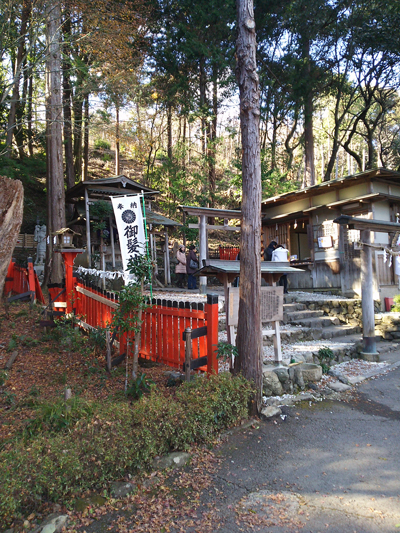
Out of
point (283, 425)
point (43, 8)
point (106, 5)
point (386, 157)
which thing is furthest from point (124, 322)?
point (386, 157)

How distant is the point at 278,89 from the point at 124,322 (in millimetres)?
22123

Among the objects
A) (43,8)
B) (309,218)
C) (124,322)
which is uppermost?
(43,8)

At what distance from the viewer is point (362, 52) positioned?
68.1 ft

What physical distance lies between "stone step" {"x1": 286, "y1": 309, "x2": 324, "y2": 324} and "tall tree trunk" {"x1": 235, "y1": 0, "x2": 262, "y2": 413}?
18.9 feet

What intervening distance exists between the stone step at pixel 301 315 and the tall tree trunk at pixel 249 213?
227 inches

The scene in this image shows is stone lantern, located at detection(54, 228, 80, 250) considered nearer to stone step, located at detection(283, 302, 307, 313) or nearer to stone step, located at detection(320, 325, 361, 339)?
stone step, located at detection(283, 302, 307, 313)

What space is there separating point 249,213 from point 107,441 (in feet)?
11.3

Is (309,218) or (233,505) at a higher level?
(309,218)

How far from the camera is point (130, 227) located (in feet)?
21.6

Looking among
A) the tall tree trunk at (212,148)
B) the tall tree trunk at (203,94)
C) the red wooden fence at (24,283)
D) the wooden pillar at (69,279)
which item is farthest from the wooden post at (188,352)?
the tall tree trunk at (203,94)

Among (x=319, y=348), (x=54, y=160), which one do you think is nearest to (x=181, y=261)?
(x=54, y=160)

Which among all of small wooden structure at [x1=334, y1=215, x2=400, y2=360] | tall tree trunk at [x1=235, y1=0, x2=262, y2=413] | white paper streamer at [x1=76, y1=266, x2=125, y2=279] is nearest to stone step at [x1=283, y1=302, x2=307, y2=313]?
small wooden structure at [x1=334, y1=215, x2=400, y2=360]

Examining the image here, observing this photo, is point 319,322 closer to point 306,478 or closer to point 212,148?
point 306,478

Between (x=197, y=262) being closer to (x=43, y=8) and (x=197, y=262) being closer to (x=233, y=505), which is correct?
(x=43, y=8)
